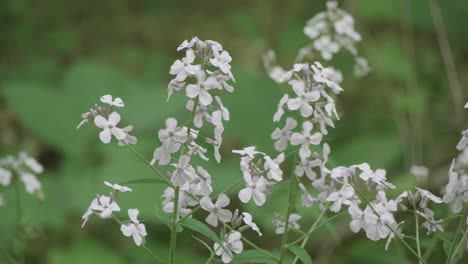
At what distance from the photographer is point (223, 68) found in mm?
1721

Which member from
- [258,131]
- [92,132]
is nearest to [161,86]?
[92,132]

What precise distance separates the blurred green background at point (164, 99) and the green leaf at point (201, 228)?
1.03 metres

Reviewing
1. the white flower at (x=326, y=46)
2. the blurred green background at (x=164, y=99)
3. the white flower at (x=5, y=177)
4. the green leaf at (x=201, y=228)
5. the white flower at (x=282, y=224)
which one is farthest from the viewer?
the blurred green background at (x=164, y=99)

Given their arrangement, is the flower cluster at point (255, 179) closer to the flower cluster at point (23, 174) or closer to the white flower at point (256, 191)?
the white flower at point (256, 191)

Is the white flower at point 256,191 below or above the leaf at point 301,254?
above

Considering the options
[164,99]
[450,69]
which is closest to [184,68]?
[450,69]

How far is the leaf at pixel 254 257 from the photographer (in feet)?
6.02

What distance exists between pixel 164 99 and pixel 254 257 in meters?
3.34

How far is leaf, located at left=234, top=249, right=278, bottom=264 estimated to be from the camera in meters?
1.83

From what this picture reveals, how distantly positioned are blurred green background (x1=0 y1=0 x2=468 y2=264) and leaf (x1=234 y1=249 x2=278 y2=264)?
945mm

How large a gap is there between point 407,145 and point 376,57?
1382 millimetres

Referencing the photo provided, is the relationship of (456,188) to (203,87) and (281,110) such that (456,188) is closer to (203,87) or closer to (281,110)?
(281,110)

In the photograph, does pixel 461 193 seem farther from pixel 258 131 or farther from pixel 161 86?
pixel 161 86

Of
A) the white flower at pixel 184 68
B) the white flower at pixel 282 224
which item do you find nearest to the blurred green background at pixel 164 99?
the white flower at pixel 282 224
